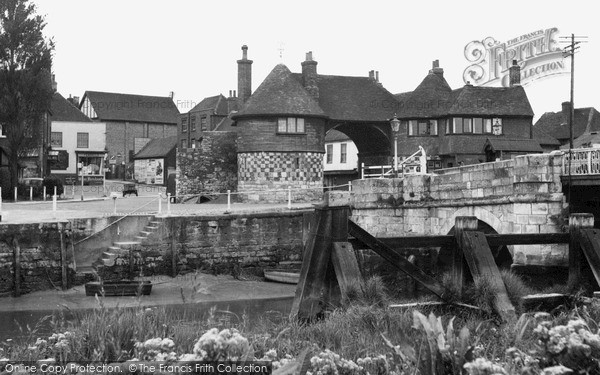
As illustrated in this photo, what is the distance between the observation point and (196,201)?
43.7 meters

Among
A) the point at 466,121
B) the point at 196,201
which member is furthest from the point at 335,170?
the point at 196,201

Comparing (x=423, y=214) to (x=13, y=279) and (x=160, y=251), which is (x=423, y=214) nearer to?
(x=160, y=251)

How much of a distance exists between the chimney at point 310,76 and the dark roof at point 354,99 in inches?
18.1

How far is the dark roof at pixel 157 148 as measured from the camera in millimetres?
78688

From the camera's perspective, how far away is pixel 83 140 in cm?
7550

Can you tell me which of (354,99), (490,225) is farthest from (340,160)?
(490,225)

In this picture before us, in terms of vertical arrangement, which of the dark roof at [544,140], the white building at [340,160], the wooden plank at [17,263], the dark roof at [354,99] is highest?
the dark roof at [354,99]

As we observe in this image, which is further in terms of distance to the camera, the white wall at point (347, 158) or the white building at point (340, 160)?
the white building at point (340, 160)

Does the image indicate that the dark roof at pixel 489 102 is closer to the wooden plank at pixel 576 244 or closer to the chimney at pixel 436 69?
the chimney at pixel 436 69

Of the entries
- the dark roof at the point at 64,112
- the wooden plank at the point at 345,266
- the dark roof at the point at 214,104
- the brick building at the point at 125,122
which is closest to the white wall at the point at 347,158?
the dark roof at the point at 214,104

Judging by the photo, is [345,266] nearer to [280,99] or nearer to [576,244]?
[576,244]

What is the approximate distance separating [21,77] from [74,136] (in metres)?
32.5

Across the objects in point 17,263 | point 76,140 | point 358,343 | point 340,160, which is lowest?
point 17,263

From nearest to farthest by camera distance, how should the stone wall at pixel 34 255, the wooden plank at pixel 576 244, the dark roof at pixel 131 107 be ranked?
1. the wooden plank at pixel 576 244
2. the stone wall at pixel 34 255
3. the dark roof at pixel 131 107
